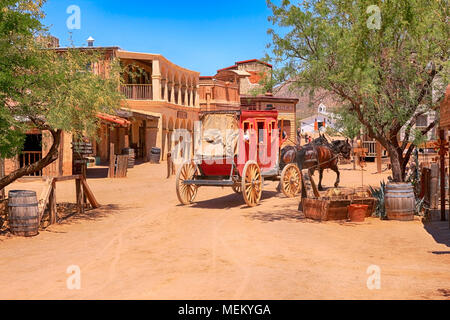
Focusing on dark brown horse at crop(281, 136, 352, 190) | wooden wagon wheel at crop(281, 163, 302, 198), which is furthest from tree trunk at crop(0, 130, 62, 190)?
dark brown horse at crop(281, 136, 352, 190)

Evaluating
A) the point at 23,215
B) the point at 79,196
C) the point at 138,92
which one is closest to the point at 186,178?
the point at 79,196

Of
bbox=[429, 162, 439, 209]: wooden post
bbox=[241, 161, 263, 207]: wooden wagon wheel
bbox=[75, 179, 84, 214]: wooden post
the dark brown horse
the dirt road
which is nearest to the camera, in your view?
the dirt road

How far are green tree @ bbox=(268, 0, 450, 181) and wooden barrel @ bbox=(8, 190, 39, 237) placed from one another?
6.39 m

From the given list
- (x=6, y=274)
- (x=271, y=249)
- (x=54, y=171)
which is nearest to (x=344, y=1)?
(x=271, y=249)

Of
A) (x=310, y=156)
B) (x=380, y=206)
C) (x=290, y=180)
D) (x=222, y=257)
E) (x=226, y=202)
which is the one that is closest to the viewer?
(x=222, y=257)

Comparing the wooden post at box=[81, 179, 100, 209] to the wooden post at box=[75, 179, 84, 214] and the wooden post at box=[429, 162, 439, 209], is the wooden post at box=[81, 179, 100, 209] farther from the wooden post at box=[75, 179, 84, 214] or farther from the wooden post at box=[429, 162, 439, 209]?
the wooden post at box=[429, 162, 439, 209]

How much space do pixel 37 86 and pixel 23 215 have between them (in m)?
2.70

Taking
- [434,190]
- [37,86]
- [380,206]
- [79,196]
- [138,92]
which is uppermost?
[138,92]

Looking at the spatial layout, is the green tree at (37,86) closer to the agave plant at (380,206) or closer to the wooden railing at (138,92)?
the agave plant at (380,206)

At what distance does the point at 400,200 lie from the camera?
11.2 metres

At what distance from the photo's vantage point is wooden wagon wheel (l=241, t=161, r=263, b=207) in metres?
13.6

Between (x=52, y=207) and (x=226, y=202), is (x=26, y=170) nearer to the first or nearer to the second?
(x=52, y=207)
